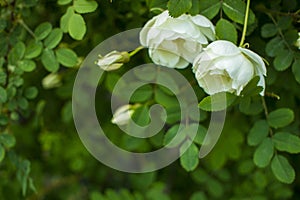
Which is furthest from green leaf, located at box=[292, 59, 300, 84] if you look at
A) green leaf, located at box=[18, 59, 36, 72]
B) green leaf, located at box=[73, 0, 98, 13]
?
green leaf, located at box=[18, 59, 36, 72]

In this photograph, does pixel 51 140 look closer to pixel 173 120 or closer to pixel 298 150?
pixel 173 120

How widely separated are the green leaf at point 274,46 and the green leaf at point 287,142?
0.13m

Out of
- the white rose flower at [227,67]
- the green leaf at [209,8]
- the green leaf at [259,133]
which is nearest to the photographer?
the white rose flower at [227,67]

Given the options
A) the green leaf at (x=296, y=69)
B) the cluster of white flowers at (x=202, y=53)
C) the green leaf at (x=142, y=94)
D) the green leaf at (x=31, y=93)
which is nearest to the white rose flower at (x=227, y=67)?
the cluster of white flowers at (x=202, y=53)

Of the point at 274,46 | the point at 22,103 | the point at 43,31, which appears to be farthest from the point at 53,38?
the point at 274,46

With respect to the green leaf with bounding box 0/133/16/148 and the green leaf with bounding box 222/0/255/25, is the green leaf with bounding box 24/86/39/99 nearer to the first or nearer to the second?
the green leaf with bounding box 0/133/16/148

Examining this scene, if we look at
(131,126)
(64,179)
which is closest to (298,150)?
(131,126)

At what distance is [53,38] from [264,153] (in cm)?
40

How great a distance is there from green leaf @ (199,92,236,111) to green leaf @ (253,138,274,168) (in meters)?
0.18

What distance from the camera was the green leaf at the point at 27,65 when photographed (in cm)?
99

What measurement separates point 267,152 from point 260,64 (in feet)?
0.71

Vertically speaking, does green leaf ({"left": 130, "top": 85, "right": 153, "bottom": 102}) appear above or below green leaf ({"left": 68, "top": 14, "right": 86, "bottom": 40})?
below

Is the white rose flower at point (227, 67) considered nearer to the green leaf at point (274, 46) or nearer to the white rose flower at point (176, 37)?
the white rose flower at point (176, 37)

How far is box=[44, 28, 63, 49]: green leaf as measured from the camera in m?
0.99
